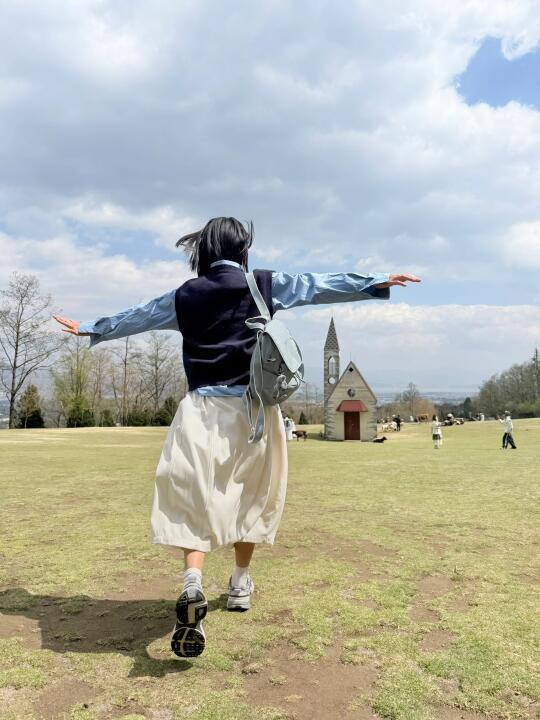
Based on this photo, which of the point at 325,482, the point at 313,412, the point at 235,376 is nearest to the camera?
the point at 235,376

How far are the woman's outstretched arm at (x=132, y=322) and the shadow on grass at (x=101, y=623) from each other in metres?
1.71

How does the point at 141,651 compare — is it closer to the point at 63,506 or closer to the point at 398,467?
the point at 63,506

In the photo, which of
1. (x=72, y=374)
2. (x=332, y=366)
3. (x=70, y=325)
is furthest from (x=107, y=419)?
(x=70, y=325)

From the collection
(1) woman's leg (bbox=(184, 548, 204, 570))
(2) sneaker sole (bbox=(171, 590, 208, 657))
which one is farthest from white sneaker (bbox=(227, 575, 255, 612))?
(2) sneaker sole (bbox=(171, 590, 208, 657))

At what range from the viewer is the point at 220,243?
337cm

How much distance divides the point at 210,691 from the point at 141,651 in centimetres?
60

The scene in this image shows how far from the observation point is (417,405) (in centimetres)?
10025

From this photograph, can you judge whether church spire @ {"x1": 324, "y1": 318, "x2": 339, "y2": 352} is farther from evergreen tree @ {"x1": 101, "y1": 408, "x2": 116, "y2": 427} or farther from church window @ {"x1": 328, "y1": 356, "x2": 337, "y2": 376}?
evergreen tree @ {"x1": 101, "y1": 408, "x2": 116, "y2": 427}

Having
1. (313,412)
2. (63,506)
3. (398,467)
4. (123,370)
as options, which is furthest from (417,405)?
(63,506)

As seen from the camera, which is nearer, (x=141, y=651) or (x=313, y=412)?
(x=141, y=651)

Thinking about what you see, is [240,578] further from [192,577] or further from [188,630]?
[188,630]

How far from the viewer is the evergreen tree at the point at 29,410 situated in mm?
47500

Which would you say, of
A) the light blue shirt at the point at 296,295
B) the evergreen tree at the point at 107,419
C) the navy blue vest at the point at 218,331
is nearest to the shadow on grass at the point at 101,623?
the navy blue vest at the point at 218,331

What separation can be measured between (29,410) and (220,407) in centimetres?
4959
